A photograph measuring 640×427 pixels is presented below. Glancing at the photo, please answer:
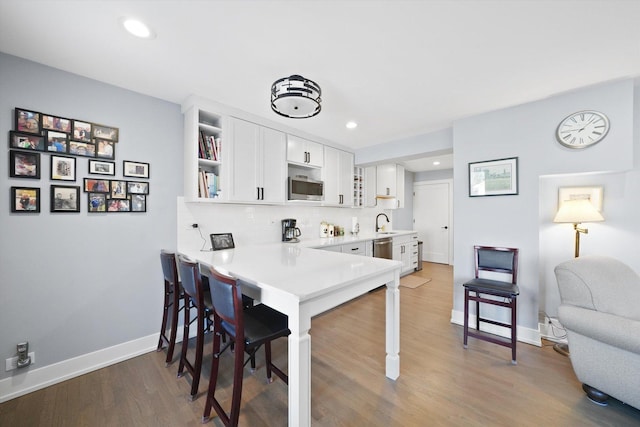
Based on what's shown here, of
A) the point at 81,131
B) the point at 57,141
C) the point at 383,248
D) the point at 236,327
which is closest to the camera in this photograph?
the point at 236,327

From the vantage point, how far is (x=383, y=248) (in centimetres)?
448

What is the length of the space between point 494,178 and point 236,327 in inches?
119

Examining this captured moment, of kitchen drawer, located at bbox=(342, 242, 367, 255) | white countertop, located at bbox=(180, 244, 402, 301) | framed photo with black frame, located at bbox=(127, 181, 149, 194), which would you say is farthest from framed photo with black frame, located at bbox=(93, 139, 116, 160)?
kitchen drawer, located at bbox=(342, 242, 367, 255)

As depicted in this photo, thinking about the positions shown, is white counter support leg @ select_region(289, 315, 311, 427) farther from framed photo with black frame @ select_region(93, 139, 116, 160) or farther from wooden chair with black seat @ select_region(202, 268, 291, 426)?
framed photo with black frame @ select_region(93, 139, 116, 160)

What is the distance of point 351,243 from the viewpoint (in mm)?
3850

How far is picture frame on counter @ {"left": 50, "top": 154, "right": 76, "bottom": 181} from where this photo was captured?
199 cm

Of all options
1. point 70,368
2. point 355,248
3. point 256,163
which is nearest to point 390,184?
point 355,248

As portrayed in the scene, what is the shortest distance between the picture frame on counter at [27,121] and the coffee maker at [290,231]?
2.57 metres

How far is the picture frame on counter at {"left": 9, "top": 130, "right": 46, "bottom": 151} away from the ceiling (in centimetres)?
60

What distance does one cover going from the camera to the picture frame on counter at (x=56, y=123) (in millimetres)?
1963

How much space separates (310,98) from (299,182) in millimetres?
1817

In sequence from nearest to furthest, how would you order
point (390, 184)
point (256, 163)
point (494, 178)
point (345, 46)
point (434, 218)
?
1. point (345, 46)
2. point (494, 178)
3. point (256, 163)
4. point (390, 184)
5. point (434, 218)

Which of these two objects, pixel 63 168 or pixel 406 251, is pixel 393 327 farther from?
pixel 406 251

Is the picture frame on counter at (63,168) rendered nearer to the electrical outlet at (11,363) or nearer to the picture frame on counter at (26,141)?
the picture frame on counter at (26,141)
